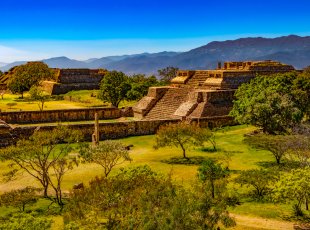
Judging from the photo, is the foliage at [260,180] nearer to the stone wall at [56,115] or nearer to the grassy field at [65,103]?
the stone wall at [56,115]

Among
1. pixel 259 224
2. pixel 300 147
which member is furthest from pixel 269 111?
pixel 259 224

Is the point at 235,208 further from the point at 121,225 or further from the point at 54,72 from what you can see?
the point at 54,72

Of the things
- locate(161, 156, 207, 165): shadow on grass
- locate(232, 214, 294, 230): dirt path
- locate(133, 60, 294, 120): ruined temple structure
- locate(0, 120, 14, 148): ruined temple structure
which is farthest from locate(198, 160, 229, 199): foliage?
locate(133, 60, 294, 120): ruined temple structure

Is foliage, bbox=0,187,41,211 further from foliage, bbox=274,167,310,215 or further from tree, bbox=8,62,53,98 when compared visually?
tree, bbox=8,62,53,98

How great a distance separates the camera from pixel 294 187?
18.9 m

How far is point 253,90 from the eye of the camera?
3725 centimetres

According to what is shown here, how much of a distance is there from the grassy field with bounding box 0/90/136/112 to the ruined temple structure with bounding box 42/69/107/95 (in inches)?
102

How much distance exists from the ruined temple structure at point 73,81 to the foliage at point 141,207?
59.6 m

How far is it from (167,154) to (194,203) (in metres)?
18.8

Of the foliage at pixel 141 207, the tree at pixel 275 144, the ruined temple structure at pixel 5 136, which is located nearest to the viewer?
the foliage at pixel 141 207

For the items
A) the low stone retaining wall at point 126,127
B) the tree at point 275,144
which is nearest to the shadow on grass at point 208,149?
the tree at point 275,144

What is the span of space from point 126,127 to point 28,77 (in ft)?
128

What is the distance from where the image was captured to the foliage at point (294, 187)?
1880 cm

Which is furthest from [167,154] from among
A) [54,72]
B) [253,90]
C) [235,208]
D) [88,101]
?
[54,72]
